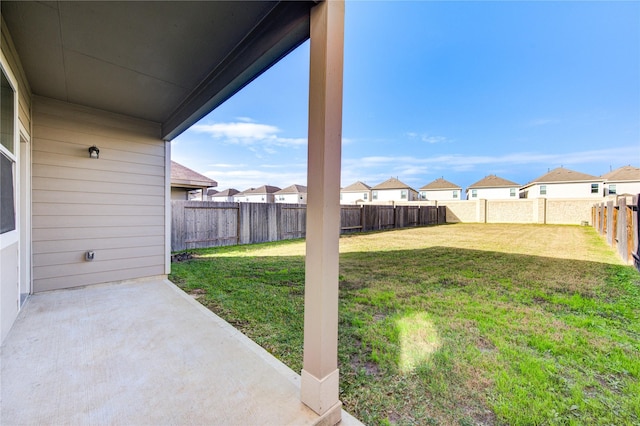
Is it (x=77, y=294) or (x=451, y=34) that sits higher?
(x=451, y=34)

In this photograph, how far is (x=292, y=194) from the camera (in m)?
33.4

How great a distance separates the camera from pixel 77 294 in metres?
3.43

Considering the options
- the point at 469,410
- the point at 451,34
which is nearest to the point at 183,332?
the point at 469,410

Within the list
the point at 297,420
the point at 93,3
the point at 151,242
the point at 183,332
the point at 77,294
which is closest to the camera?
the point at 297,420

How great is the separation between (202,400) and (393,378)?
1261 mm

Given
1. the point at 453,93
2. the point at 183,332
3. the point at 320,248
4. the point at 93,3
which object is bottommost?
the point at 183,332

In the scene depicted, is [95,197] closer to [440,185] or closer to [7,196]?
[7,196]

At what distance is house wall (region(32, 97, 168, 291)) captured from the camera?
11.2 feet

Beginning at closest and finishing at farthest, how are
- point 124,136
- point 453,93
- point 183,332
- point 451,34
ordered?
1. point 183,332
2. point 124,136
3. point 451,34
4. point 453,93

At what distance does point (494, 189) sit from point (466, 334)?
3368cm

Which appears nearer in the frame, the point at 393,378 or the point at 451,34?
the point at 393,378

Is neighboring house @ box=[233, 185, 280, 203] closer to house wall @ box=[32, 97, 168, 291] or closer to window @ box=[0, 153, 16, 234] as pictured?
house wall @ box=[32, 97, 168, 291]

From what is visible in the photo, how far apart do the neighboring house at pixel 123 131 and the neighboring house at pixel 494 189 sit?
33.0 metres

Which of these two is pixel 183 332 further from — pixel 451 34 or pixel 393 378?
pixel 451 34
